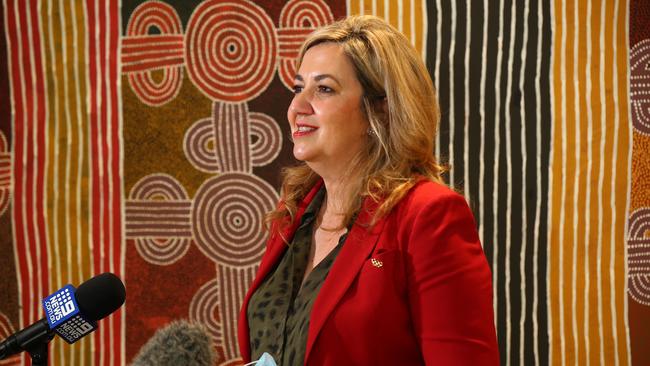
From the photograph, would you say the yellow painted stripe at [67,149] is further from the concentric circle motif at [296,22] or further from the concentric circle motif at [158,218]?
the concentric circle motif at [296,22]

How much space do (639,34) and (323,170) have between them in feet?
4.83

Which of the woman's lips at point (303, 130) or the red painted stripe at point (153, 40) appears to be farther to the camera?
the red painted stripe at point (153, 40)

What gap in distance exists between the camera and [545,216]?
2484mm

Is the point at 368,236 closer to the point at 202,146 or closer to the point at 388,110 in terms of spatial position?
the point at 388,110

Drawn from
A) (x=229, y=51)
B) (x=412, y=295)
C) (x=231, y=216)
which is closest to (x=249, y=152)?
(x=231, y=216)

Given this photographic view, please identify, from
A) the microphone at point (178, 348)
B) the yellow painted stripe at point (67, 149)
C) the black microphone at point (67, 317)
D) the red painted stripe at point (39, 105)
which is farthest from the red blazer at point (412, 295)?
the red painted stripe at point (39, 105)

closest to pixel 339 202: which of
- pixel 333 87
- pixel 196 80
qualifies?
pixel 333 87

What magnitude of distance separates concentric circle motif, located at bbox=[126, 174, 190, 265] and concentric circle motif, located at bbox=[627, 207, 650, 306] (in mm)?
1616

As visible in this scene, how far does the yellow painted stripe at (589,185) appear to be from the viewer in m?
2.46

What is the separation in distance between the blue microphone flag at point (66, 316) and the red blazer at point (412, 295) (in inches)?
17.9

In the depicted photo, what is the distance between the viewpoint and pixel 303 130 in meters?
1.63

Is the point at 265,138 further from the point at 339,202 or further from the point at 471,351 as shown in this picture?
the point at 471,351

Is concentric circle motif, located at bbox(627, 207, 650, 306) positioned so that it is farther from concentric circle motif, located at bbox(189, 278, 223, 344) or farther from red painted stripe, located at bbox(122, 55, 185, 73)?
red painted stripe, located at bbox(122, 55, 185, 73)

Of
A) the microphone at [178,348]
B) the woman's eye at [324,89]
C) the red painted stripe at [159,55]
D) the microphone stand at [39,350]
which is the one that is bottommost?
the microphone at [178,348]
